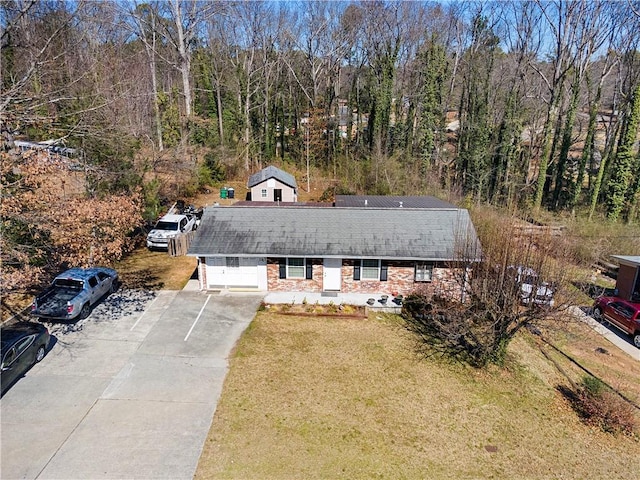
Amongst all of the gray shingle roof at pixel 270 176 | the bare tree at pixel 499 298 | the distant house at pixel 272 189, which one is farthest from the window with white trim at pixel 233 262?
the gray shingle roof at pixel 270 176

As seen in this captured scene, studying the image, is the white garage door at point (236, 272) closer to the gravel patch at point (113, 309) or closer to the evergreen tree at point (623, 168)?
Result: the gravel patch at point (113, 309)

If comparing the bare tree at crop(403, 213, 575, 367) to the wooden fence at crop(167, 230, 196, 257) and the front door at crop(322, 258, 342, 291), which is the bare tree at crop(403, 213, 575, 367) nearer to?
the front door at crop(322, 258, 342, 291)

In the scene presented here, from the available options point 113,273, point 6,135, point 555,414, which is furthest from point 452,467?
point 6,135

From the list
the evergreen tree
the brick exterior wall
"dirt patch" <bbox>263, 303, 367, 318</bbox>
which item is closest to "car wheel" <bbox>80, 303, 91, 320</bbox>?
"dirt patch" <bbox>263, 303, 367, 318</bbox>

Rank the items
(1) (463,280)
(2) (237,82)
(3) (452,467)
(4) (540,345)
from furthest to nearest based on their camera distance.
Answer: (2) (237,82) → (4) (540,345) → (1) (463,280) → (3) (452,467)

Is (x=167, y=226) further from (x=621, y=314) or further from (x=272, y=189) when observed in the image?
(x=621, y=314)

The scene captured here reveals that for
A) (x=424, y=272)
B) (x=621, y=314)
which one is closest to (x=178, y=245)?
(x=424, y=272)

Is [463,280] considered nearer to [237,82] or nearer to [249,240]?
[249,240]
